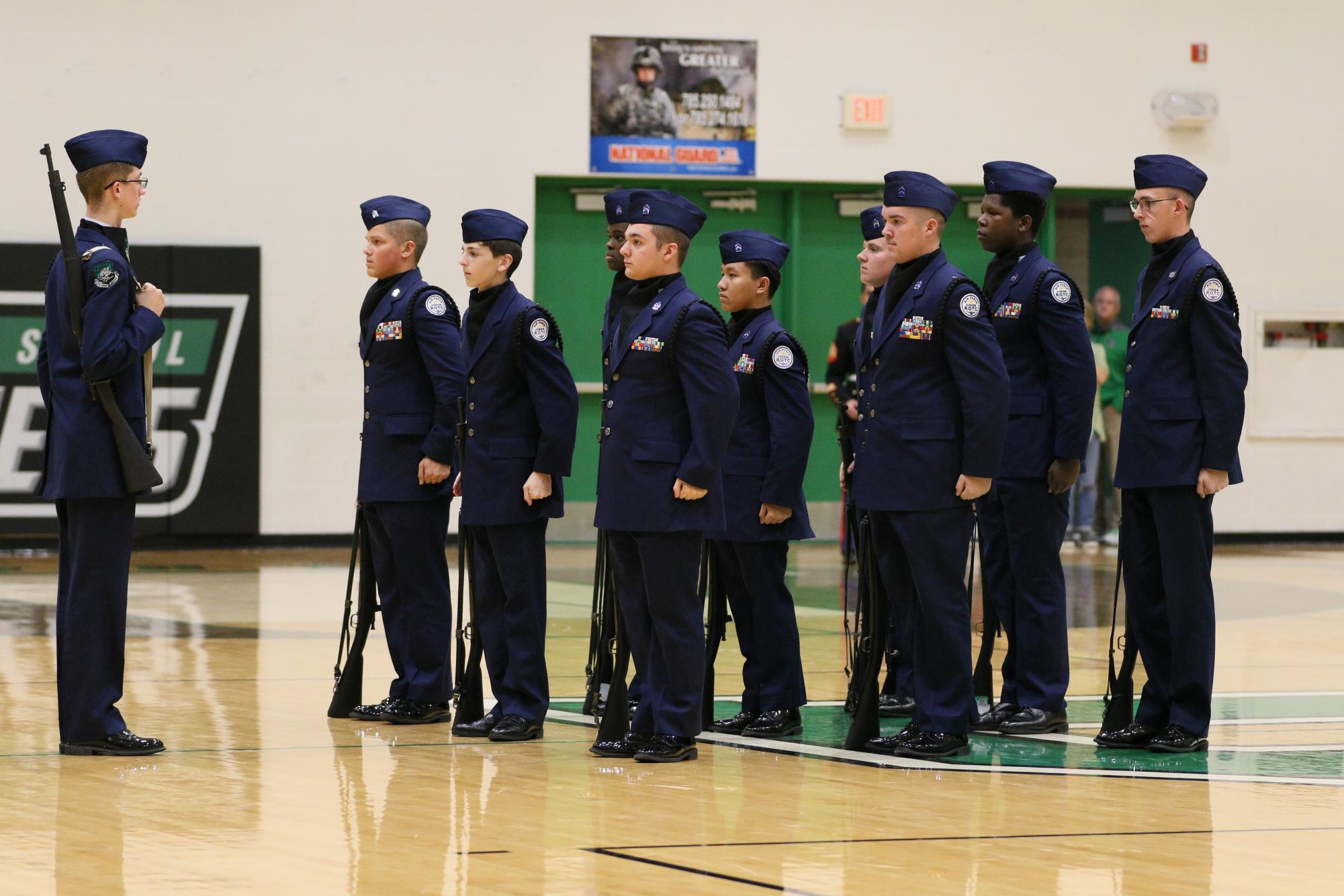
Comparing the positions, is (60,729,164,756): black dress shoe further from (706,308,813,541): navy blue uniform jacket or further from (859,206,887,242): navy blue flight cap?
(859,206,887,242): navy blue flight cap

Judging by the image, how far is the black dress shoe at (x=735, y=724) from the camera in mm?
6612

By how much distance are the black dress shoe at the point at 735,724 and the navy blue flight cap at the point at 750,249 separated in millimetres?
1580

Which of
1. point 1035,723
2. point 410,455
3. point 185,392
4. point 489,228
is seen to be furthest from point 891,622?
point 185,392

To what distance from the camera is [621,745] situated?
6051mm

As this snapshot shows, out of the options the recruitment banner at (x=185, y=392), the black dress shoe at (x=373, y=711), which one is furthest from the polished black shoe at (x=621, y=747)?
the recruitment banner at (x=185, y=392)

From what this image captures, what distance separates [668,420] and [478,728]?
131cm

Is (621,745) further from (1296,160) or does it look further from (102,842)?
(1296,160)

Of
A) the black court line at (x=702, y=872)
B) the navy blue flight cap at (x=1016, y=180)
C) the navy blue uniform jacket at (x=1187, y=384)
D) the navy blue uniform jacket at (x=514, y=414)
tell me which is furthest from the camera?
the navy blue flight cap at (x=1016, y=180)

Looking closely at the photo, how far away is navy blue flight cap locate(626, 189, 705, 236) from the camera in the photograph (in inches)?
237

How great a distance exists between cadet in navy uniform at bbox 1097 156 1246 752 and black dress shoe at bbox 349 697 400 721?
2.46m

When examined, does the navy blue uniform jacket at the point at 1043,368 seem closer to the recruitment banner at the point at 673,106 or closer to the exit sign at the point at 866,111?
the recruitment banner at the point at 673,106

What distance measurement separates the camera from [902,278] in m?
6.24

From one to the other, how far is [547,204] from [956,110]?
3.25 m

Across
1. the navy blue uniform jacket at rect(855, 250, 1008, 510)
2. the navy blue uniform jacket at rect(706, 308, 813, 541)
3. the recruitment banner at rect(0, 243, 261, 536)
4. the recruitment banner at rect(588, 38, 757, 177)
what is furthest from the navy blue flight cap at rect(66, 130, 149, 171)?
the recruitment banner at rect(588, 38, 757, 177)
